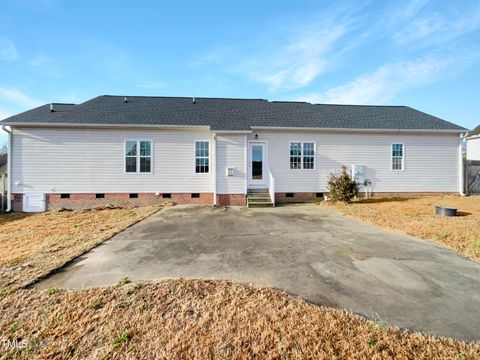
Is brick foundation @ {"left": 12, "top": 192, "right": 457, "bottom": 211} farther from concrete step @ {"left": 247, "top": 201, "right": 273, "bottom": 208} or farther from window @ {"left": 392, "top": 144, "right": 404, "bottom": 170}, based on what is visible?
window @ {"left": 392, "top": 144, "right": 404, "bottom": 170}

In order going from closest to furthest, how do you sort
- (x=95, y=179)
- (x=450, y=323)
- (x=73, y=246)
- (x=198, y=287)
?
(x=450, y=323) → (x=198, y=287) → (x=73, y=246) → (x=95, y=179)

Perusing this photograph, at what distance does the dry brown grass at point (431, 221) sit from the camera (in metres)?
5.12

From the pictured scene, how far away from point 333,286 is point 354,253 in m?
1.69

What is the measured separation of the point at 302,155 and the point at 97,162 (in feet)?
34.2

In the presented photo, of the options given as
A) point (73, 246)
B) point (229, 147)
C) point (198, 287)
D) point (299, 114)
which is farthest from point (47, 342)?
point (299, 114)

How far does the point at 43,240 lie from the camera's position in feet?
18.2

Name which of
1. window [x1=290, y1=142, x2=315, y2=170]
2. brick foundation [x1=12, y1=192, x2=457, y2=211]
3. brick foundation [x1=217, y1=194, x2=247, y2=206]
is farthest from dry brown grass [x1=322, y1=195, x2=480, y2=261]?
brick foundation [x1=217, y1=194, x2=247, y2=206]

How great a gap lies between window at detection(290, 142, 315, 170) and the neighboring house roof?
101 centimetres

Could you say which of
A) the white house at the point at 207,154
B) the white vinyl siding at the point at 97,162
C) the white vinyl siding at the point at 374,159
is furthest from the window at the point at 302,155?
the white vinyl siding at the point at 97,162

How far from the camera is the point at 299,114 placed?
513 inches

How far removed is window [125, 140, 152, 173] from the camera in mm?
10961

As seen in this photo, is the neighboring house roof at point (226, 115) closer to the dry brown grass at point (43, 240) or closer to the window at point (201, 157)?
the window at point (201, 157)

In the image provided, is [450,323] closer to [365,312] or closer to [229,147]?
[365,312]

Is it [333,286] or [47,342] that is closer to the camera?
[47,342]
